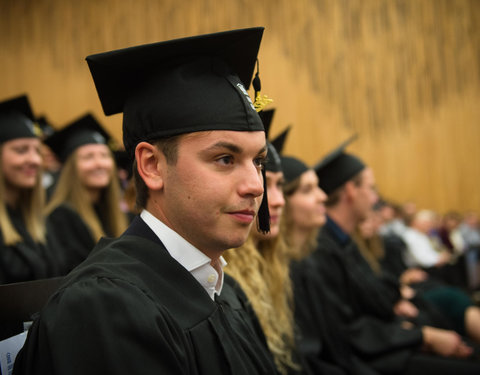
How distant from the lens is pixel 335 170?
376cm

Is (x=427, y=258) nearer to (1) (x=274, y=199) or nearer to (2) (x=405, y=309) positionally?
(2) (x=405, y=309)

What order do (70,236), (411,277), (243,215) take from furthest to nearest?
(411,277)
(70,236)
(243,215)

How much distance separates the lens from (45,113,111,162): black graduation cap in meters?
3.89

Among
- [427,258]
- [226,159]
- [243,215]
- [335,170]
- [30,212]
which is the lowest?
[427,258]

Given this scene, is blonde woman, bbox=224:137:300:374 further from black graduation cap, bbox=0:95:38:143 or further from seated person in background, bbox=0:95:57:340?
black graduation cap, bbox=0:95:38:143

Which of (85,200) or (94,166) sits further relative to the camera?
(94,166)

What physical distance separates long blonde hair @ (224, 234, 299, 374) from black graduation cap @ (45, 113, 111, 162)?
6.77 ft

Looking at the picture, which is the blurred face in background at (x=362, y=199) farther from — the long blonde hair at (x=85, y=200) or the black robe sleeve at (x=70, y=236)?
the black robe sleeve at (x=70, y=236)

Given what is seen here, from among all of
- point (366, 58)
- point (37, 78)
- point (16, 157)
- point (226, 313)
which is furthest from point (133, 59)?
point (366, 58)

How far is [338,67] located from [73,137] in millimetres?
8269

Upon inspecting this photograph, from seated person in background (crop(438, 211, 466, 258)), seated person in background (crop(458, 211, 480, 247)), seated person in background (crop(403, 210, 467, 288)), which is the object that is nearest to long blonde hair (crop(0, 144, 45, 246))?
seated person in background (crop(403, 210, 467, 288))

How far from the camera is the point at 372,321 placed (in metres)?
3.20

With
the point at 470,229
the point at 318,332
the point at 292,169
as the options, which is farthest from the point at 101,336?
→ the point at 470,229

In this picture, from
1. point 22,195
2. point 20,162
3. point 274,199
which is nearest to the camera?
point 274,199
